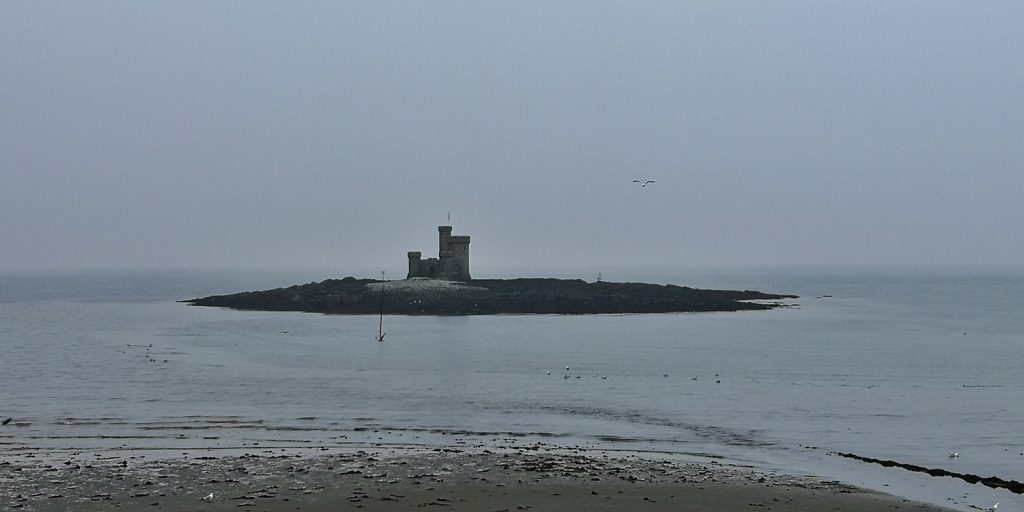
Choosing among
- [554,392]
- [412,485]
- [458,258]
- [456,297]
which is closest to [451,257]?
[458,258]

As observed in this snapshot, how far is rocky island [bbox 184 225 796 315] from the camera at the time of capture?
86438mm

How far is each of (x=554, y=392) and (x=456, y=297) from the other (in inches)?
2158

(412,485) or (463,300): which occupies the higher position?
(463,300)

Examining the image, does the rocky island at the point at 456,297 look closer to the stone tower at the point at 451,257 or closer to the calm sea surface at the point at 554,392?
the stone tower at the point at 451,257

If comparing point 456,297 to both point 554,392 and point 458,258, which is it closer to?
point 458,258

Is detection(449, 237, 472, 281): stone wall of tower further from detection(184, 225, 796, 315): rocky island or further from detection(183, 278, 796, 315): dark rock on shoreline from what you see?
detection(183, 278, 796, 315): dark rock on shoreline

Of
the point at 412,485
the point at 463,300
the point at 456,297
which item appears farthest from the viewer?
the point at 456,297

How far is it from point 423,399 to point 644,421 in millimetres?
7644

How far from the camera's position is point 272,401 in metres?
29.6

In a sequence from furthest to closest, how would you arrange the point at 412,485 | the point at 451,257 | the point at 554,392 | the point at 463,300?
the point at 451,257
the point at 463,300
the point at 554,392
the point at 412,485

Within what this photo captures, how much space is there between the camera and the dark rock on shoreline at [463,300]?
86.2 m

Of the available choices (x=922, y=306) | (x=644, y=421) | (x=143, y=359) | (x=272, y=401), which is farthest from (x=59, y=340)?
(x=922, y=306)

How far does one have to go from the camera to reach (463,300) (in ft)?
283

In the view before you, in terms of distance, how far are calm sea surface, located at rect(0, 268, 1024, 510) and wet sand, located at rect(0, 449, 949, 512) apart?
168cm
